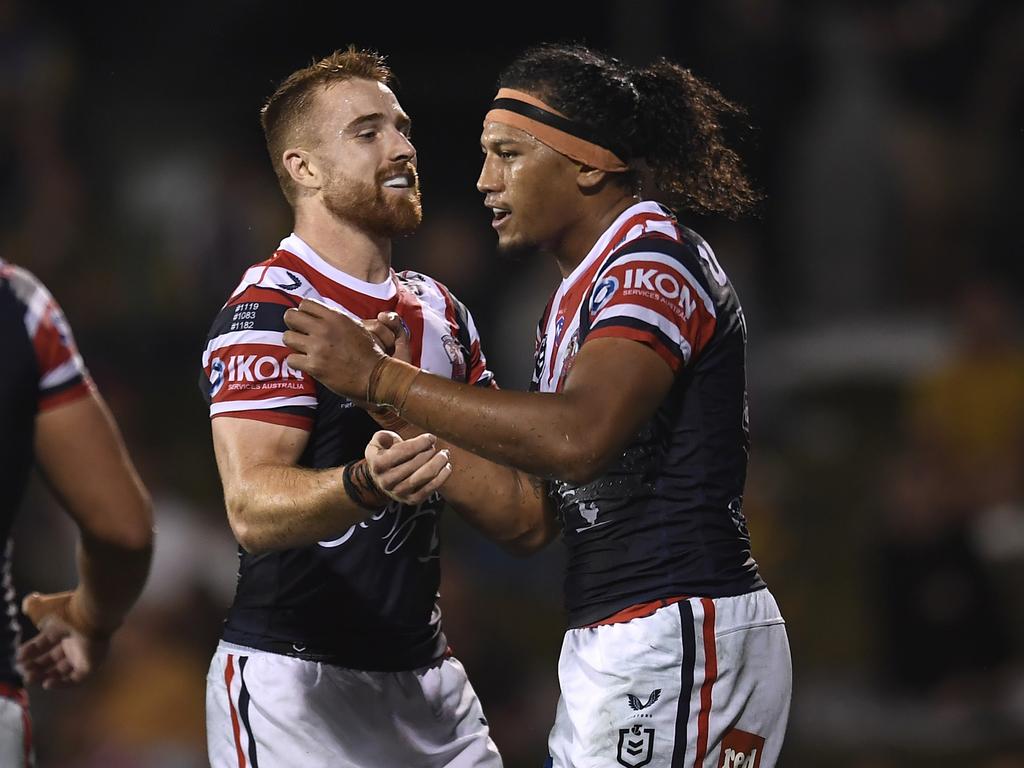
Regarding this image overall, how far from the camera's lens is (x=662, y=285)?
3.49 m

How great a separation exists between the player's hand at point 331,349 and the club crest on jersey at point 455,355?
75 cm

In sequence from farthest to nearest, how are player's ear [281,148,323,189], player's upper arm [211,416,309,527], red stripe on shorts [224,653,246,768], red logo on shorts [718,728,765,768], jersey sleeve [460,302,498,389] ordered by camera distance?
jersey sleeve [460,302,498,389], player's ear [281,148,323,189], red stripe on shorts [224,653,246,768], player's upper arm [211,416,309,527], red logo on shorts [718,728,765,768]

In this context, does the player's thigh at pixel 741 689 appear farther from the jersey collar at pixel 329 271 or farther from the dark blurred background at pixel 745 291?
the dark blurred background at pixel 745 291

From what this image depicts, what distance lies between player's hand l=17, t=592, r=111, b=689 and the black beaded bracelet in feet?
3.59

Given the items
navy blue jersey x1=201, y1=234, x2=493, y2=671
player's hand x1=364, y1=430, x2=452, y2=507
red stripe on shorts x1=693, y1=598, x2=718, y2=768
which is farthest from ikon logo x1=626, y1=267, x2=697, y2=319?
navy blue jersey x1=201, y1=234, x2=493, y2=671

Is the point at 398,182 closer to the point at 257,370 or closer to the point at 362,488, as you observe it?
the point at 257,370

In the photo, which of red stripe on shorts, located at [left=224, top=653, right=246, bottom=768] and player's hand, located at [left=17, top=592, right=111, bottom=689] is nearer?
red stripe on shorts, located at [left=224, top=653, right=246, bottom=768]

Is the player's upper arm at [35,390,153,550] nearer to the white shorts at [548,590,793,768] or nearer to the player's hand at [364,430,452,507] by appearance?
the player's hand at [364,430,452,507]

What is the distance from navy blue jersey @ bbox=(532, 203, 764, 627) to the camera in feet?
11.6

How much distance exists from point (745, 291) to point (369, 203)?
5.81 metres

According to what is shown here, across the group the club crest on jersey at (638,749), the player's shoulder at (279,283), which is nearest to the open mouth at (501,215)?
the player's shoulder at (279,283)

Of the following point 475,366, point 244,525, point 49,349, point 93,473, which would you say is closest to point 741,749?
point 244,525

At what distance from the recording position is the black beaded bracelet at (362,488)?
11.2ft

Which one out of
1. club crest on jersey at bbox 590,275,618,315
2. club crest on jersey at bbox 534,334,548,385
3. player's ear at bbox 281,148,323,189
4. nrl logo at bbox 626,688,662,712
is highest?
player's ear at bbox 281,148,323,189
